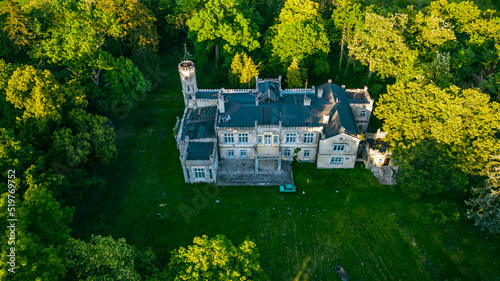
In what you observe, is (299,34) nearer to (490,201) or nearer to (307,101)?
(307,101)

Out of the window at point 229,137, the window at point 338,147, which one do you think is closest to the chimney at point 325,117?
the window at point 338,147

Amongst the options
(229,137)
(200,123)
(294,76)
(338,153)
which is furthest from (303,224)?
(294,76)

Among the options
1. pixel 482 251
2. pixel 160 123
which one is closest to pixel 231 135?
pixel 160 123

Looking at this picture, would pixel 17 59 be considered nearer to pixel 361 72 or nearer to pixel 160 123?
pixel 160 123

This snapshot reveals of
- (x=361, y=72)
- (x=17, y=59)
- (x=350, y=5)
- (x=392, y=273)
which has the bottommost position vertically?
(x=392, y=273)

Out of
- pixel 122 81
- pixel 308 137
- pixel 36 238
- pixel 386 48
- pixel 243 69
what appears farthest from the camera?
pixel 386 48

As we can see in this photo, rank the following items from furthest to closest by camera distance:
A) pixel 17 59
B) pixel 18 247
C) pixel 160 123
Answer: pixel 160 123 < pixel 17 59 < pixel 18 247

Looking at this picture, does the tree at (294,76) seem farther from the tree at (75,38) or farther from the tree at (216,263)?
the tree at (216,263)
